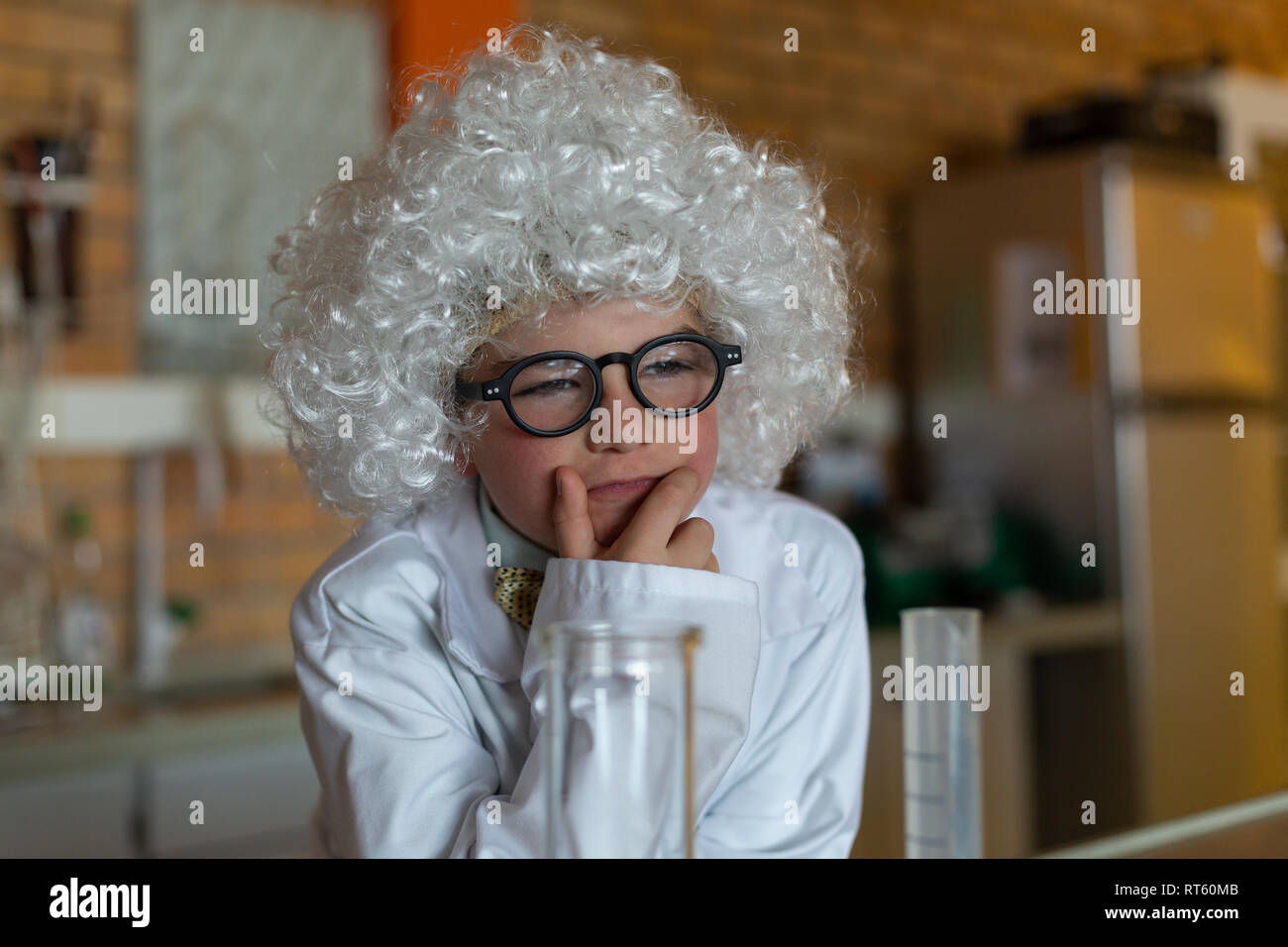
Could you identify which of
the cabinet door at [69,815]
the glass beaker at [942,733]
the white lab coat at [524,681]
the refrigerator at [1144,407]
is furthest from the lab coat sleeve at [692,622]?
the refrigerator at [1144,407]

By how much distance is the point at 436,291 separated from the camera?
84cm

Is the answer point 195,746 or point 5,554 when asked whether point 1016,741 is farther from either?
point 5,554

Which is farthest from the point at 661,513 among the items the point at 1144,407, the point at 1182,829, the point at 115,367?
the point at 1144,407

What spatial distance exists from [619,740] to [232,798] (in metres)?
1.70

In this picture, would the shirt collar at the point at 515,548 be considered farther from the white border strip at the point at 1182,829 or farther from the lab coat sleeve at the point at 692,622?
the white border strip at the point at 1182,829

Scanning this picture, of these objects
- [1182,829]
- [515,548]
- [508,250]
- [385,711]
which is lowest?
[1182,829]

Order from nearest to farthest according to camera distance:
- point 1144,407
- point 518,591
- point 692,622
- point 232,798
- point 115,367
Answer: point 692,622, point 518,591, point 232,798, point 115,367, point 1144,407

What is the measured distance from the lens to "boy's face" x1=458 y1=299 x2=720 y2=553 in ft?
2.61

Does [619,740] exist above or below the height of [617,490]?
below

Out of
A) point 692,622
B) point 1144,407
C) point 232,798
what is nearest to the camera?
point 692,622

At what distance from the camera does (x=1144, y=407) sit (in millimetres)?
3035

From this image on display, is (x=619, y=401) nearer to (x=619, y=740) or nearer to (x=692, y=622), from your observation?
(x=692, y=622)

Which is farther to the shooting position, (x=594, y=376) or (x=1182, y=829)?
(x=1182, y=829)
